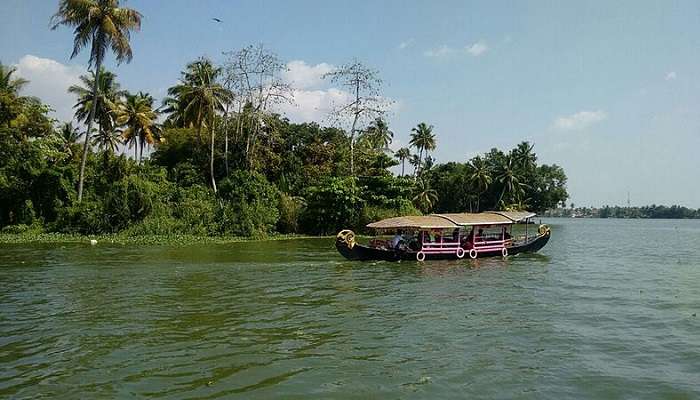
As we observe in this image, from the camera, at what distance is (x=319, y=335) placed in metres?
12.3

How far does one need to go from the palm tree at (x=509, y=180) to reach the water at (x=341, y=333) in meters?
62.7

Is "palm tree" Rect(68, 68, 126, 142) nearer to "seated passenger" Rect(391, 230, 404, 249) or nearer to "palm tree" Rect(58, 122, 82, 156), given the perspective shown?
"palm tree" Rect(58, 122, 82, 156)

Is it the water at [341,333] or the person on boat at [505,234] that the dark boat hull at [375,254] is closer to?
the water at [341,333]

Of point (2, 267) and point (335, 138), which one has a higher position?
point (335, 138)

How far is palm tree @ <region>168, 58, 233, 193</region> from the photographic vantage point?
4488cm

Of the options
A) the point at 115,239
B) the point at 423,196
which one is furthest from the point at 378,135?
the point at 115,239

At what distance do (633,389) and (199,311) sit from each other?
1003cm

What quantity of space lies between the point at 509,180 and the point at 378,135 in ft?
98.0

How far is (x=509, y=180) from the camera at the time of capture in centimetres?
8538

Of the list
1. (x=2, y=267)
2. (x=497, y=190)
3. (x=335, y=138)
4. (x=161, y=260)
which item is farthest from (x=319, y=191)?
(x=497, y=190)

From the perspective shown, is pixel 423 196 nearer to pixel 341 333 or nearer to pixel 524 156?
pixel 524 156

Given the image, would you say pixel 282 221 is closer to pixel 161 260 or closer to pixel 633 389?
pixel 161 260

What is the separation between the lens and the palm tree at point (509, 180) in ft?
280

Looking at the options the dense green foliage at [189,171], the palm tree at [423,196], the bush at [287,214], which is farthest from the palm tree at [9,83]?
the palm tree at [423,196]
